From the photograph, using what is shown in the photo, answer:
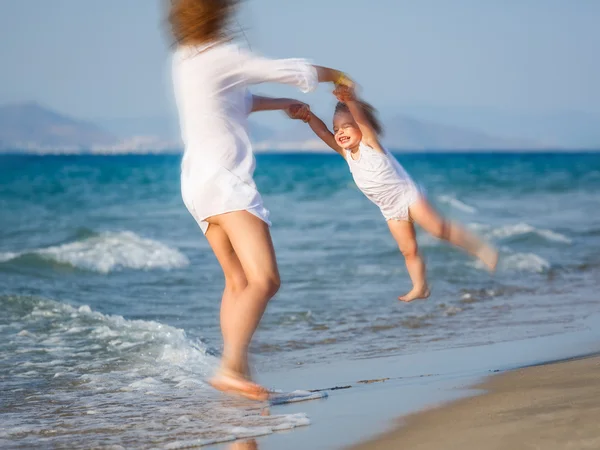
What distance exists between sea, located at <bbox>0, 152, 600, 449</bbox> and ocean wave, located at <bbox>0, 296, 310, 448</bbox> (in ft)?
0.04

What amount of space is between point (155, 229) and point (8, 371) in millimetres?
13668

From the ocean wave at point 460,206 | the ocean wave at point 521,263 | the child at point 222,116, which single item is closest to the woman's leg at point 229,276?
the child at point 222,116

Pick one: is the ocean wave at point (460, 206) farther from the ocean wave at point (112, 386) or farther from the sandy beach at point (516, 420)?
the sandy beach at point (516, 420)

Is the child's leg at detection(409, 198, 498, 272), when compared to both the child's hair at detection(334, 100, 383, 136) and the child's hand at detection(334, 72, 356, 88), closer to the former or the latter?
the child's hair at detection(334, 100, 383, 136)

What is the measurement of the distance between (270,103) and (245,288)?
892 millimetres

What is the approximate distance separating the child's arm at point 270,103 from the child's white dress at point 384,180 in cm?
59

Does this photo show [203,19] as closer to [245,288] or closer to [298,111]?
[298,111]

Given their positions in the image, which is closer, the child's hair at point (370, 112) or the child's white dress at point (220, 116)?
the child's white dress at point (220, 116)

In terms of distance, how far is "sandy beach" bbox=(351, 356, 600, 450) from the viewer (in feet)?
12.2

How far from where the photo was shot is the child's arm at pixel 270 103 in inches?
176

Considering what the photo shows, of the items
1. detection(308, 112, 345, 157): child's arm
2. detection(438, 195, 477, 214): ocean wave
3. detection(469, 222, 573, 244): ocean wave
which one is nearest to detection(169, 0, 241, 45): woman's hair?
detection(308, 112, 345, 157): child's arm

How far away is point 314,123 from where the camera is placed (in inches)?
201

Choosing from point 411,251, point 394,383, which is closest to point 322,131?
point 411,251

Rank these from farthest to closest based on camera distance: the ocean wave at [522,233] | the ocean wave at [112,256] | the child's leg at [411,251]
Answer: the ocean wave at [522,233] → the ocean wave at [112,256] → the child's leg at [411,251]
